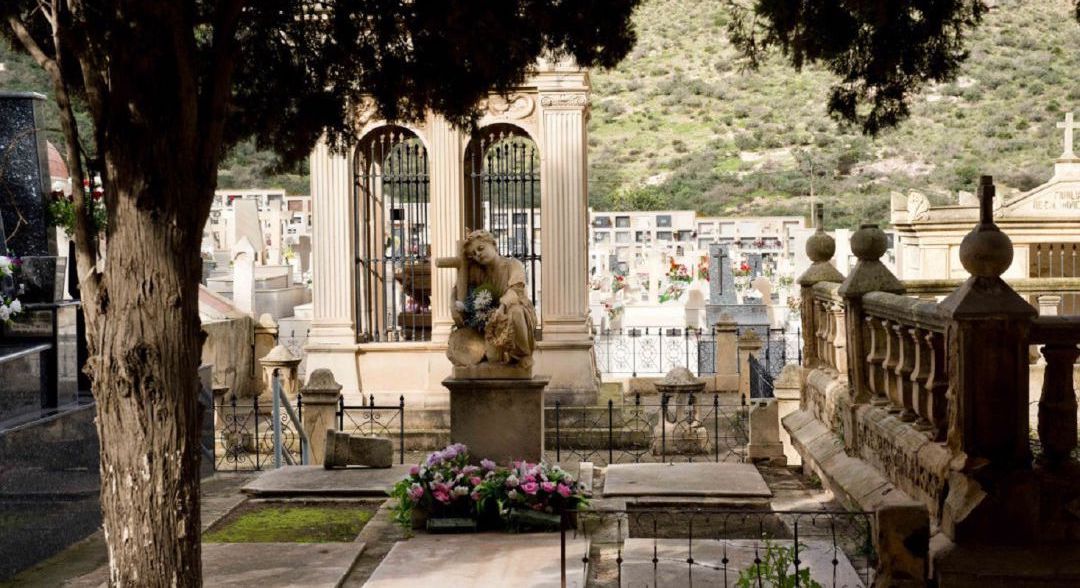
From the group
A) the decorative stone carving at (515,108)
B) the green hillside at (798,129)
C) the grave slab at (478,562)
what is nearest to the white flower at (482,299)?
the grave slab at (478,562)

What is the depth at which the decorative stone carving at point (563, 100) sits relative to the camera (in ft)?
51.5

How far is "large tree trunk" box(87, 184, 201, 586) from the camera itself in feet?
16.9

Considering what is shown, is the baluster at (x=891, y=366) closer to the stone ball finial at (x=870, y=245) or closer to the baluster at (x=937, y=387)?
the stone ball finial at (x=870, y=245)

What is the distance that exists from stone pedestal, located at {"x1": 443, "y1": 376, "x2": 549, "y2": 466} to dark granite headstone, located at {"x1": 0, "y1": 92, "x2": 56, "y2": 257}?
3575 mm

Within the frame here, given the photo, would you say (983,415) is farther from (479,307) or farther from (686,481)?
(479,307)

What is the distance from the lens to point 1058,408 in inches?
221

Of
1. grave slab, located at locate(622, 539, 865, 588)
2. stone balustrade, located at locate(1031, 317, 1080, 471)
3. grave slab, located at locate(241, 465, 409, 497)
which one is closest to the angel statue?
grave slab, located at locate(241, 465, 409, 497)

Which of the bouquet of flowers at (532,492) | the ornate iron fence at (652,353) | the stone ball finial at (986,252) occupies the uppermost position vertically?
the stone ball finial at (986,252)

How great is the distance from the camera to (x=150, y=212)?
17.0 ft

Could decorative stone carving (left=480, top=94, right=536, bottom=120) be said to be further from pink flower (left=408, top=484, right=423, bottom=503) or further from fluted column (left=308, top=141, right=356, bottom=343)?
pink flower (left=408, top=484, right=423, bottom=503)

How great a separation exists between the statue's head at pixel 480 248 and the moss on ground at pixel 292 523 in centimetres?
209

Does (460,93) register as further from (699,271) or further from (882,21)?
(699,271)

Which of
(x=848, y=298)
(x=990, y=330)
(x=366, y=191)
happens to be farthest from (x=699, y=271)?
(x=990, y=330)

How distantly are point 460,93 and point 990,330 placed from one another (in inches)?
129
